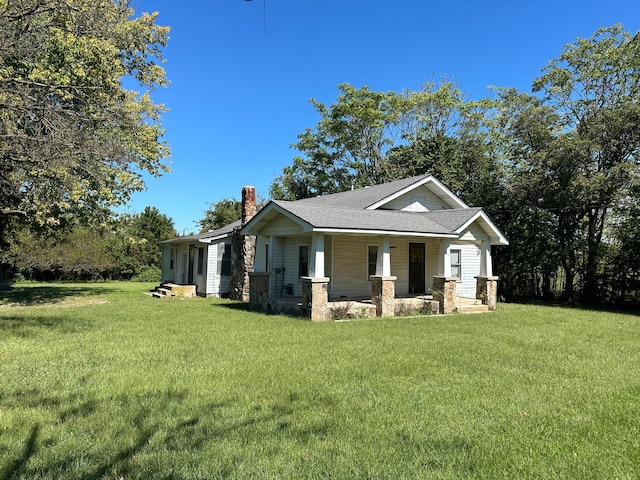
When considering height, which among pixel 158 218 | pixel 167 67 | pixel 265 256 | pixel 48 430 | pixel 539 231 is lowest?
pixel 48 430

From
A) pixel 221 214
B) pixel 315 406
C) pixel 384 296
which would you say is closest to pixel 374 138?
pixel 221 214

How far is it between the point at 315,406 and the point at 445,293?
9845 millimetres

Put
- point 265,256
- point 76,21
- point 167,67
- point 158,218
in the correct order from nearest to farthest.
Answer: point 76,21 < point 265,256 < point 167,67 < point 158,218

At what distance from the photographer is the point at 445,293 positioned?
1356cm

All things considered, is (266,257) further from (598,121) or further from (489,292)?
(598,121)

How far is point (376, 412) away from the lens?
443 cm

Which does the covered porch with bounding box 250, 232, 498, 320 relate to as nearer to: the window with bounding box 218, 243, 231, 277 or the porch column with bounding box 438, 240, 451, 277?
the porch column with bounding box 438, 240, 451, 277

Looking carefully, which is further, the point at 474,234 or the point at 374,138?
the point at 374,138

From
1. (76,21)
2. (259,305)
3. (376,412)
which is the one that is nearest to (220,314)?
(259,305)

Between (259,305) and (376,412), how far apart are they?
389 inches

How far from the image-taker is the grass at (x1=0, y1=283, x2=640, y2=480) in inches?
132

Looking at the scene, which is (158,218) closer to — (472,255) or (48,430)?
(472,255)

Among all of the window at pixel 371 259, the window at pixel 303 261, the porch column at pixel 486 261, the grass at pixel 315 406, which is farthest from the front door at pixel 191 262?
the porch column at pixel 486 261

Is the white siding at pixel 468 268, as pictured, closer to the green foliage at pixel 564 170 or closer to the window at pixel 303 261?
the green foliage at pixel 564 170
